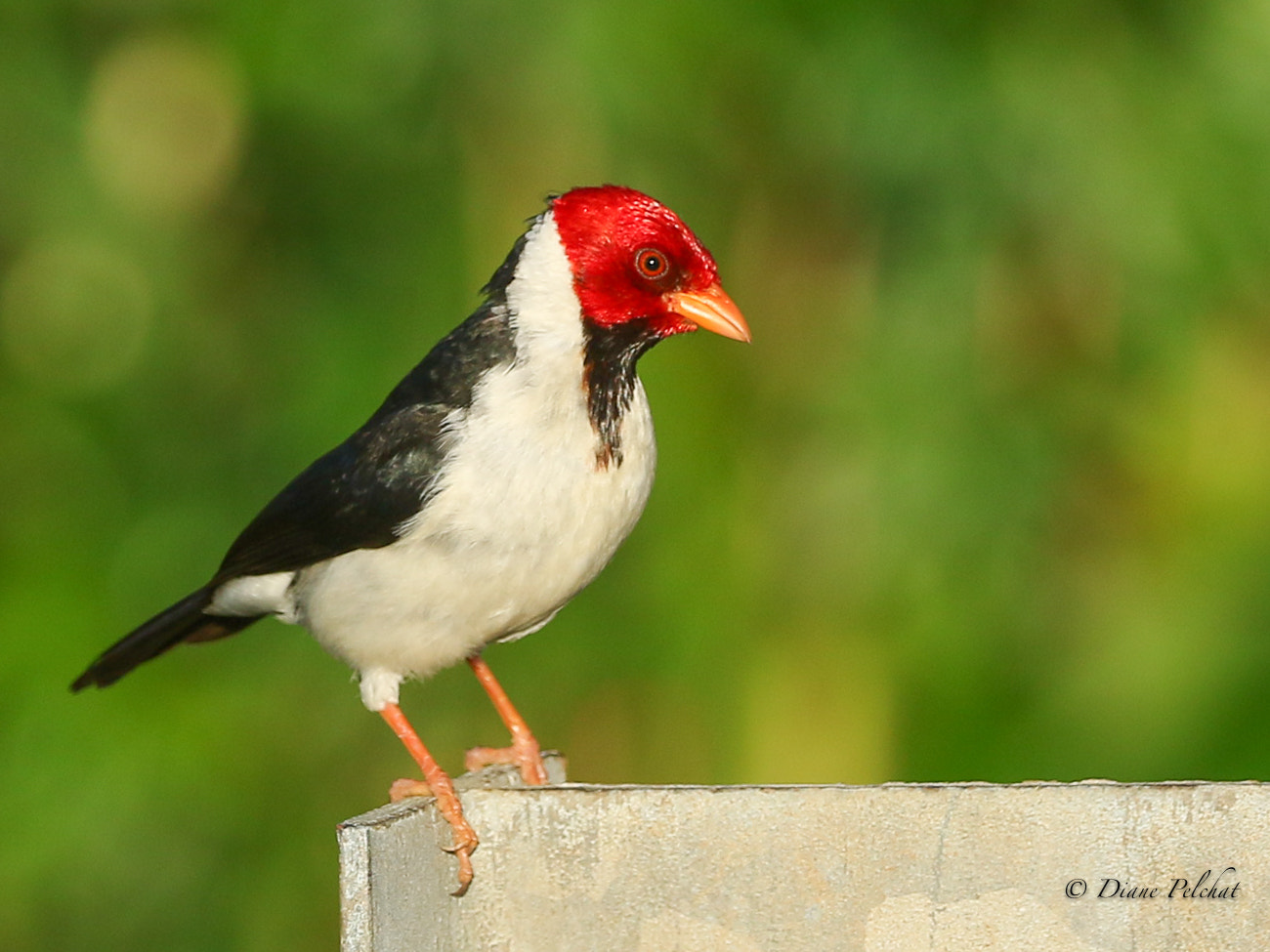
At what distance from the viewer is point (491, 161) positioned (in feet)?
14.7

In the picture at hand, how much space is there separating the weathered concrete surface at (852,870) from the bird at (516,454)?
0.84 ft

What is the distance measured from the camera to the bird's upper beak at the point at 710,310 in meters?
2.65

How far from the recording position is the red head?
2.65 m

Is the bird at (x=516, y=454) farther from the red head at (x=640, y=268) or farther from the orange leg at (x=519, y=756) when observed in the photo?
the orange leg at (x=519, y=756)

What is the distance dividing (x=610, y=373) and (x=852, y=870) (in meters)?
0.87

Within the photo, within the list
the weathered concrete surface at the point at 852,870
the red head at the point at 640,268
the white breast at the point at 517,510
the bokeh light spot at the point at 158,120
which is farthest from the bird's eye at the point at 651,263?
the bokeh light spot at the point at 158,120

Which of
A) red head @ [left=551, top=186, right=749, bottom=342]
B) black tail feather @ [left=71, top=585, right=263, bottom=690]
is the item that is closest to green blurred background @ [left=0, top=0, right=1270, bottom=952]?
black tail feather @ [left=71, top=585, right=263, bottom=690]

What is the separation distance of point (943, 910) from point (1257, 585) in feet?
8.75

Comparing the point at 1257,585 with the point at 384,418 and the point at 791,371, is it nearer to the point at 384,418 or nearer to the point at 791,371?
the point at 791,371

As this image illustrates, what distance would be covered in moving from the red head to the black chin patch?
0.06 ft

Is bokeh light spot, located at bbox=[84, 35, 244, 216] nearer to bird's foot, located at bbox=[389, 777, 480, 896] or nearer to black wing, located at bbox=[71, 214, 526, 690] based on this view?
black wing, located at bbox=[71, 214, 526, 690]

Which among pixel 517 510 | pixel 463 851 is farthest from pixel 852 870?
pixel 517 510

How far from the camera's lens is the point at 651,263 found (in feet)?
8.70

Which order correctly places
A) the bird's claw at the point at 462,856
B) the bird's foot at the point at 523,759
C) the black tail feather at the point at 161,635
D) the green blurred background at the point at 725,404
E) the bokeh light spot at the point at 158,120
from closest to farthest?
the bird's claw at the point at 462,856 → the bird's foot at the point at 523,759 → the black tail feather at the point at 161,635 → the green blurred background at the point at 725,404 → the bokeh light spot at the point at 158,120
